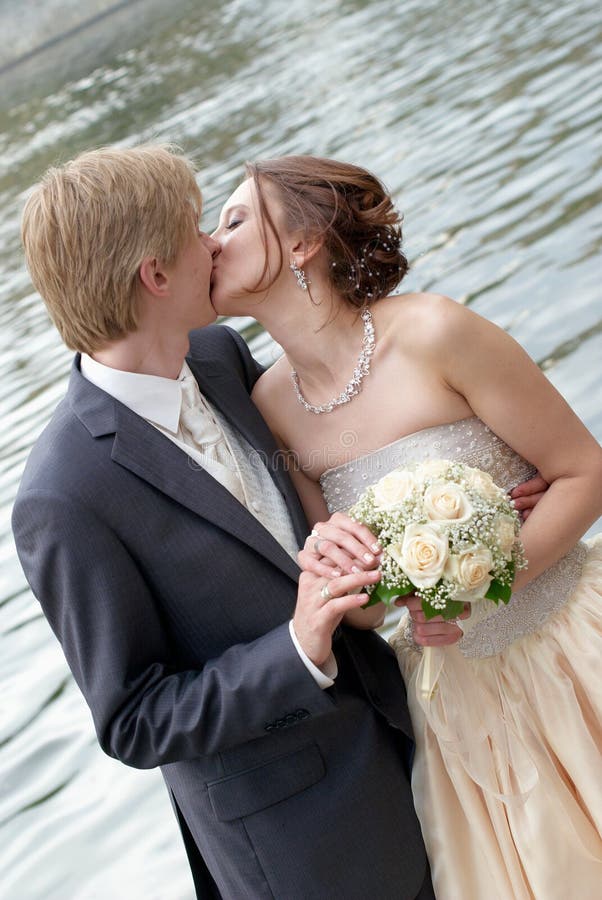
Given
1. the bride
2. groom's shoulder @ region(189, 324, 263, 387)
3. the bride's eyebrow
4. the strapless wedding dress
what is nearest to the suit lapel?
the bride

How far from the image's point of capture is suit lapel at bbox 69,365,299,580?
2756 mm

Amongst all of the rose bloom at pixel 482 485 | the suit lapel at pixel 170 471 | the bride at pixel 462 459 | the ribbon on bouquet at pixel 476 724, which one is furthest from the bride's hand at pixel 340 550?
the ribbon on bouquet at pixel 476 724

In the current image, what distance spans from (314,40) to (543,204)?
11.4m

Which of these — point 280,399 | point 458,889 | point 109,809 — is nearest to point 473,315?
point 280,399

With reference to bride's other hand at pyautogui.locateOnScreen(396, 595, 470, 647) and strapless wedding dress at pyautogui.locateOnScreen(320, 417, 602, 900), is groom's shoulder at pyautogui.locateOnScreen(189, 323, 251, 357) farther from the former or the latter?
bride's other hand at pyautogui.locateOnScreen(396, 595, 470, 647)

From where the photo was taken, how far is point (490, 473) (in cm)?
329

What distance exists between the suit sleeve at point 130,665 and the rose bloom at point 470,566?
416 mm

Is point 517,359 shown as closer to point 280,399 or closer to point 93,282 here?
point 280,399

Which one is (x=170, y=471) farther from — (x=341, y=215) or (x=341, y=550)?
(x=341, y=215)

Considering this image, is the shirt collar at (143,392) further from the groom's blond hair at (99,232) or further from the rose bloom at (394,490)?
the rose bloom at (394,490)

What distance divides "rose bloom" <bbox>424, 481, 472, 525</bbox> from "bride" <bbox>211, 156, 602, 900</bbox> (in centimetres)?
54

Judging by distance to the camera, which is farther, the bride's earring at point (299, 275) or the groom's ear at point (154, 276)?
the bride's earring at point (299, 275)

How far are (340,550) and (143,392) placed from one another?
26.2 inches

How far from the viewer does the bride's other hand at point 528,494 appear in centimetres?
328
